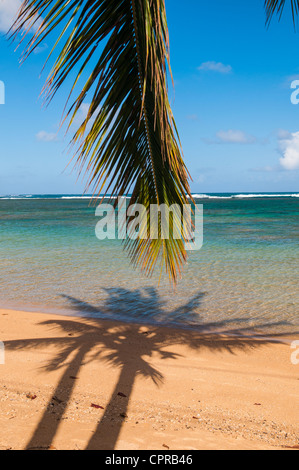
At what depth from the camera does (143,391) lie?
3.54 m

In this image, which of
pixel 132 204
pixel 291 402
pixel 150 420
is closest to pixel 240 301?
pixel 291 402

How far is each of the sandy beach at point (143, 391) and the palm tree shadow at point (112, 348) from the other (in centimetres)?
1

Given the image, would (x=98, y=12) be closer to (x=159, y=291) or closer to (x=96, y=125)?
(x=96, y=125)

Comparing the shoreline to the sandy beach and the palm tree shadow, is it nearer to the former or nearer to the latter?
the palm tree shadow

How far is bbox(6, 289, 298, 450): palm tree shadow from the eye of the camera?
9.53ft

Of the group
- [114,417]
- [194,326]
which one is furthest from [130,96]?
[194,326]

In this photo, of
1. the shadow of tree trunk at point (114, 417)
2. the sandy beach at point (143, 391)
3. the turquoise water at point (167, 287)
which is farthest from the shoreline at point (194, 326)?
the shadow of tree trunk at point (114, 417)

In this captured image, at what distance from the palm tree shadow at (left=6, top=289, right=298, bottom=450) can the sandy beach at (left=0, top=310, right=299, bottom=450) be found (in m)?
0.01

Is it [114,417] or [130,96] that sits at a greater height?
[130,96]

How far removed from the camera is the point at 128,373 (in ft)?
12.9

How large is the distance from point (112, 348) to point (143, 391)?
1.30 m

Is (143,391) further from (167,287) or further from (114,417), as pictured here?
(167,287)

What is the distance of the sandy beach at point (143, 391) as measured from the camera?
2.80 meters
